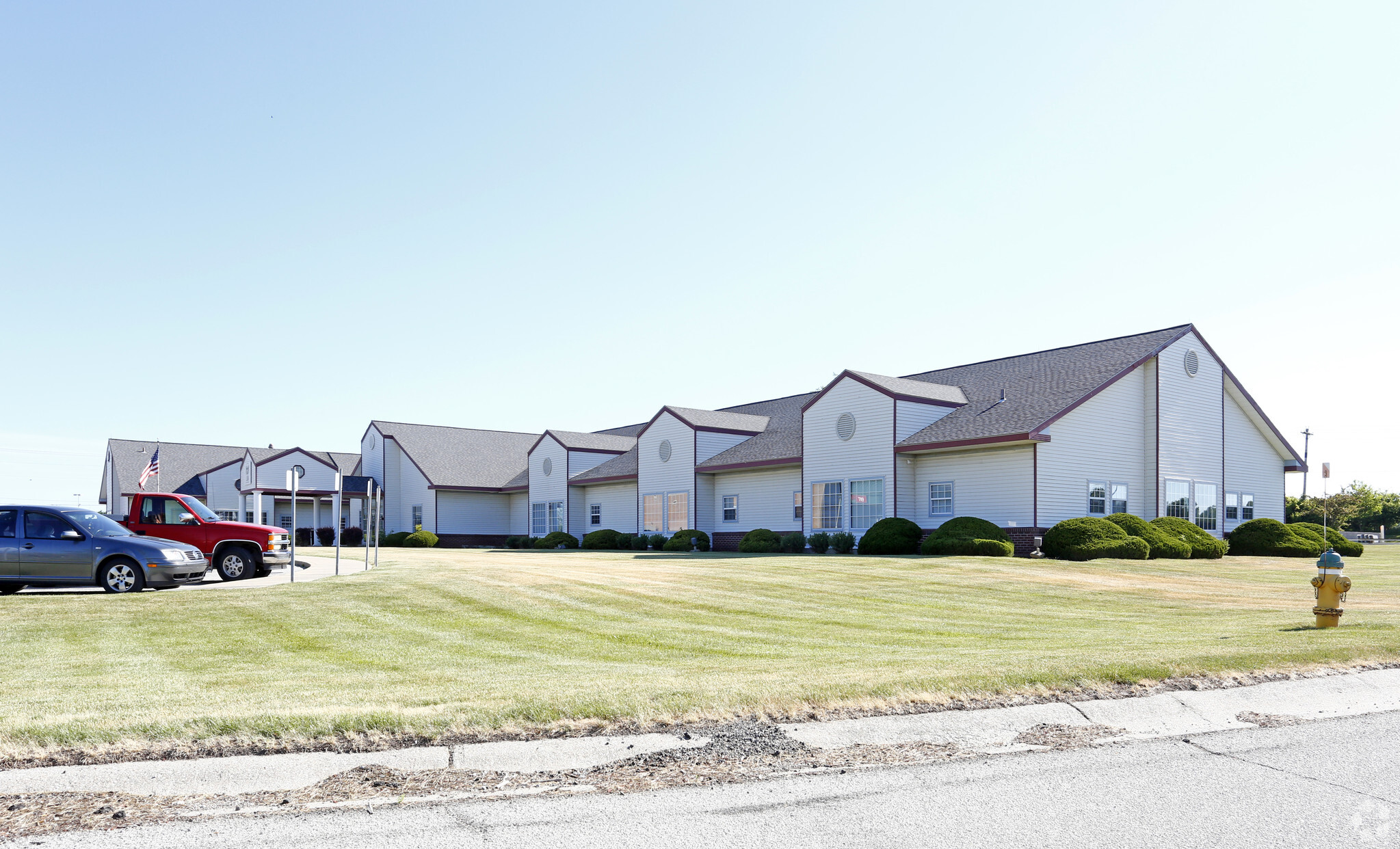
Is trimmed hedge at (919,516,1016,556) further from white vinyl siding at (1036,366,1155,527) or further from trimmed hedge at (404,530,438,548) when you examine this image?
trimmed hedge at (404,530,438,548)

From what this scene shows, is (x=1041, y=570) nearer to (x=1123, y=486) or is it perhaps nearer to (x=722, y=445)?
(x=1123, y=486)

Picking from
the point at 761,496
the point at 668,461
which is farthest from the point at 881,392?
the point at 668,461

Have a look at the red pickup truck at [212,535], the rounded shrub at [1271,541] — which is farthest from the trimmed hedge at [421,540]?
the rounded shrub at [1271,541]

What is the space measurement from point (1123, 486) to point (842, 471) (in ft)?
29.8

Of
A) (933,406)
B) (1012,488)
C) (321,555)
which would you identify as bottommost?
(321,555)

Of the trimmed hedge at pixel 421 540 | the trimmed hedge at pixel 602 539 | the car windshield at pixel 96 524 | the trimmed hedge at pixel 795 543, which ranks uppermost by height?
the car windshield at pixel 96 524

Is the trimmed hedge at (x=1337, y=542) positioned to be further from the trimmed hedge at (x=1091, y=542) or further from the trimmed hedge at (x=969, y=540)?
the trimmed hedge at (x=969, y=540)

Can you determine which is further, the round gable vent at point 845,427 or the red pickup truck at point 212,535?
the round gable vent at point 845,427

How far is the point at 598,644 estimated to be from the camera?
1239 centimetres

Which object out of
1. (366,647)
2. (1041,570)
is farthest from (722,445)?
(366,647)

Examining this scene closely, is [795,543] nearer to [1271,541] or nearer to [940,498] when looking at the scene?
[940,498]

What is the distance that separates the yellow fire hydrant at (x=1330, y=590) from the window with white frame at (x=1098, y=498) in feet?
67.8

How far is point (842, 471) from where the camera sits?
36.4m

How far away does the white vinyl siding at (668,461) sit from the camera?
143ft
